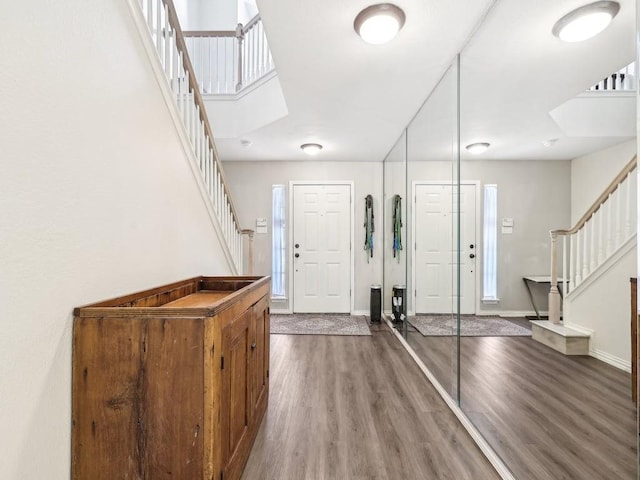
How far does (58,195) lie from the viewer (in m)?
1.00

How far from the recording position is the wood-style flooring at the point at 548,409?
948 mm

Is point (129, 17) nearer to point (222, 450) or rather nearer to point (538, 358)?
point (222, 450)

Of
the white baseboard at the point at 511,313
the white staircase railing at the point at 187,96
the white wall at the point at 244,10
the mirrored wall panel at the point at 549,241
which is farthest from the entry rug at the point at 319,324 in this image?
the white wall at the point at 244,10

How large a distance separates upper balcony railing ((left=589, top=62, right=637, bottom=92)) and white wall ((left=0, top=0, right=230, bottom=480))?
5.88 ft

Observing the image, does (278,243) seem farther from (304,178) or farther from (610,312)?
(610,312)

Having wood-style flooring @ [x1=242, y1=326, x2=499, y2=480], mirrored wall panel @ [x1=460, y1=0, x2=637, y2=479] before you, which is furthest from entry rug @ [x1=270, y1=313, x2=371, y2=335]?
mirrored wall panel @ [x1=460, y1=0, x2=637, y2=479]

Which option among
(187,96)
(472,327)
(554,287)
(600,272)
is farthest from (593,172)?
(187,96)

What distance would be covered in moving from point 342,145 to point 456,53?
→ 2088 millimetres

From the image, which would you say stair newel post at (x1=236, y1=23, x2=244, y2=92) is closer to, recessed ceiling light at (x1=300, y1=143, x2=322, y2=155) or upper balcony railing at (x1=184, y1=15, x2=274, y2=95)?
upper balcony railing at (x1=184, y1=15, x2=274, y2=95)

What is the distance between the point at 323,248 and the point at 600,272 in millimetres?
3980

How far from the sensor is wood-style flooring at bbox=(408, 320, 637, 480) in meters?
0.95

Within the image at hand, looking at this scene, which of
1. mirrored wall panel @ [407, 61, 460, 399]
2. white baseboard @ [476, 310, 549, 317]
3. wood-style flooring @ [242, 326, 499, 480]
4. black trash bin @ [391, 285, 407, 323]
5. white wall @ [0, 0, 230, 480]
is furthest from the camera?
black trash bin @ [391, 285, 407, 323]

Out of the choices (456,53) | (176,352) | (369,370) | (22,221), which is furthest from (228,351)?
(456,53)

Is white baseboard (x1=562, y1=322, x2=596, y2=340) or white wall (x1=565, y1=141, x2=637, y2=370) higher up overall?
white wall (x1=565, y1=141, x2=637, y2=370)
